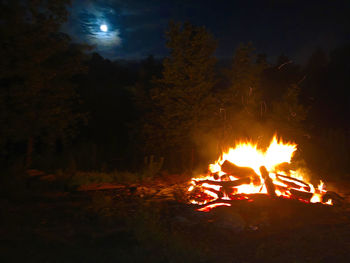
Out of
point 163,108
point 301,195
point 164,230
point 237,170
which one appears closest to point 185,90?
point 163,108

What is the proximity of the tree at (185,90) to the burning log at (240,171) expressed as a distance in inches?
153

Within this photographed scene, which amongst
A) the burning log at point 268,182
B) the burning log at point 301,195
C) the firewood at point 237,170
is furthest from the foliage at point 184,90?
the burning log at point 301,195

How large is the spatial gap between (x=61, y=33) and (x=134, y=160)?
21.0 feet

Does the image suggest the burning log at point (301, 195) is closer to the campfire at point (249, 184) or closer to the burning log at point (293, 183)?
the campfire at point (249, 184)

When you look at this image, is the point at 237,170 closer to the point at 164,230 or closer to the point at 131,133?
the point at 164,230

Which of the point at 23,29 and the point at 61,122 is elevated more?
the point at 23,29

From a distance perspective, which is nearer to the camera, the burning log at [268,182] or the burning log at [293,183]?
the burning log at [268,182]

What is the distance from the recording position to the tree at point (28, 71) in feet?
24.1

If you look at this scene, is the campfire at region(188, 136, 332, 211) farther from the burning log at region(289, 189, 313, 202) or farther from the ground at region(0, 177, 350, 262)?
the ground at region(0, 177, 350, 262)

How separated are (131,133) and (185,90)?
330 cm

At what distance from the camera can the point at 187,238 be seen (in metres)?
5.79

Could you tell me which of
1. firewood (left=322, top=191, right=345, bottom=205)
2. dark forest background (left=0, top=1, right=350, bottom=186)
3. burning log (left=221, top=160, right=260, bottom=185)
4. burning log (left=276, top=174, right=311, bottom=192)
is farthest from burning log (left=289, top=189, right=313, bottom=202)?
dark forest background (left=0, top=1, right=350, bottom=186)

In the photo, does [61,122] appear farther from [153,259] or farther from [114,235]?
[153,259]

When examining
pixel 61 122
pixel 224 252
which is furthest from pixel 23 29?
pixel 224 252
